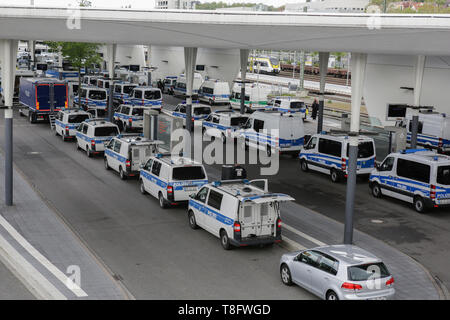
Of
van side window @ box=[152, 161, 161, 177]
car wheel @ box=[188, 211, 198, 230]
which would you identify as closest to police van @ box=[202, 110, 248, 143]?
van side window @ box=[152, 161, 161, 177]

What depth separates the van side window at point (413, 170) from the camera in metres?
21.0

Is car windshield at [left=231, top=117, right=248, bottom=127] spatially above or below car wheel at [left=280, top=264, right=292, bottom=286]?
above

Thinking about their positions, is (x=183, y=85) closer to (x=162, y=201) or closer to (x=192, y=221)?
(x=162, y=201)

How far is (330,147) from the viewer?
26.5m

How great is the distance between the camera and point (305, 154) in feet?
91.9

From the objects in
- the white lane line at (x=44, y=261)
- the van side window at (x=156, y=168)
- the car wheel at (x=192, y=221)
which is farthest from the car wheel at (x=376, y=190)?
the white lane line at (x=44, y=261)

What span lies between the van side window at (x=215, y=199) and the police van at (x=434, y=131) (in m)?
19.1

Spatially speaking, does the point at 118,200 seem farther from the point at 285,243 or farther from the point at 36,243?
the point at 285,243

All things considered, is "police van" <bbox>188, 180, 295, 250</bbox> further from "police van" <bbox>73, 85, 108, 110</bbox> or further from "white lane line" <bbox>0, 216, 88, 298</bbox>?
"police van" <bbox>73, 85, 108, 110</bbox>

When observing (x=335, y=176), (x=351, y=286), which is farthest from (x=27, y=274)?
(x=335, y=176)

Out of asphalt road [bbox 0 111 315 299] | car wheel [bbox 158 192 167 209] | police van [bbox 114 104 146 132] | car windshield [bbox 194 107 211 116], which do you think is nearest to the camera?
asphalt road [bbox 0 111 315 299]

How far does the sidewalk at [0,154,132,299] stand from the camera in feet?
43.8

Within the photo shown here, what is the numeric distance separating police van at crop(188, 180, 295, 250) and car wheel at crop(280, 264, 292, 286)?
6.80ft

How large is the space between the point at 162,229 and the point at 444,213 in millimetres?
10652
